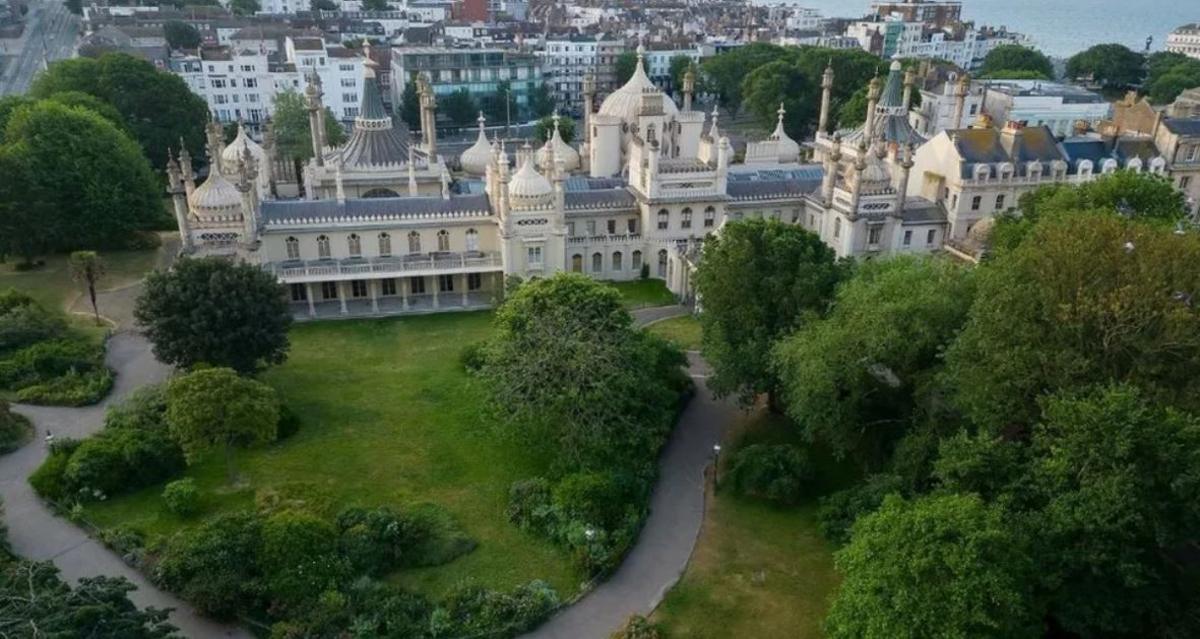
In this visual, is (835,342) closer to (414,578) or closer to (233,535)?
(414,578)

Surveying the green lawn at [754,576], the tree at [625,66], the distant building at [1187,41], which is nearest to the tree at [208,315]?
the green lawn at [754,576]

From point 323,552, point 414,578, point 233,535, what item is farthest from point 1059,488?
point 233,535

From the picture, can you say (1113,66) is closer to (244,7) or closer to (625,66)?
(625,66)

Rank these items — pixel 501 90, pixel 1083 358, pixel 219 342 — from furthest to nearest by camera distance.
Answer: pixel 501 90, pixel 219 342, pixel 1083 358

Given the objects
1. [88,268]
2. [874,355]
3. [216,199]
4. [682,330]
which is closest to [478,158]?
[216,199]

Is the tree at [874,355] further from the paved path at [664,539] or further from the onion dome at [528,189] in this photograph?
the onion dome at [528,189]

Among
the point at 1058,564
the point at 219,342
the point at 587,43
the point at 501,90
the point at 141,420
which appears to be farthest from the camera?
the point at 587,43

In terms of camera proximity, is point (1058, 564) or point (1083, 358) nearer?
point (1058, 564)
